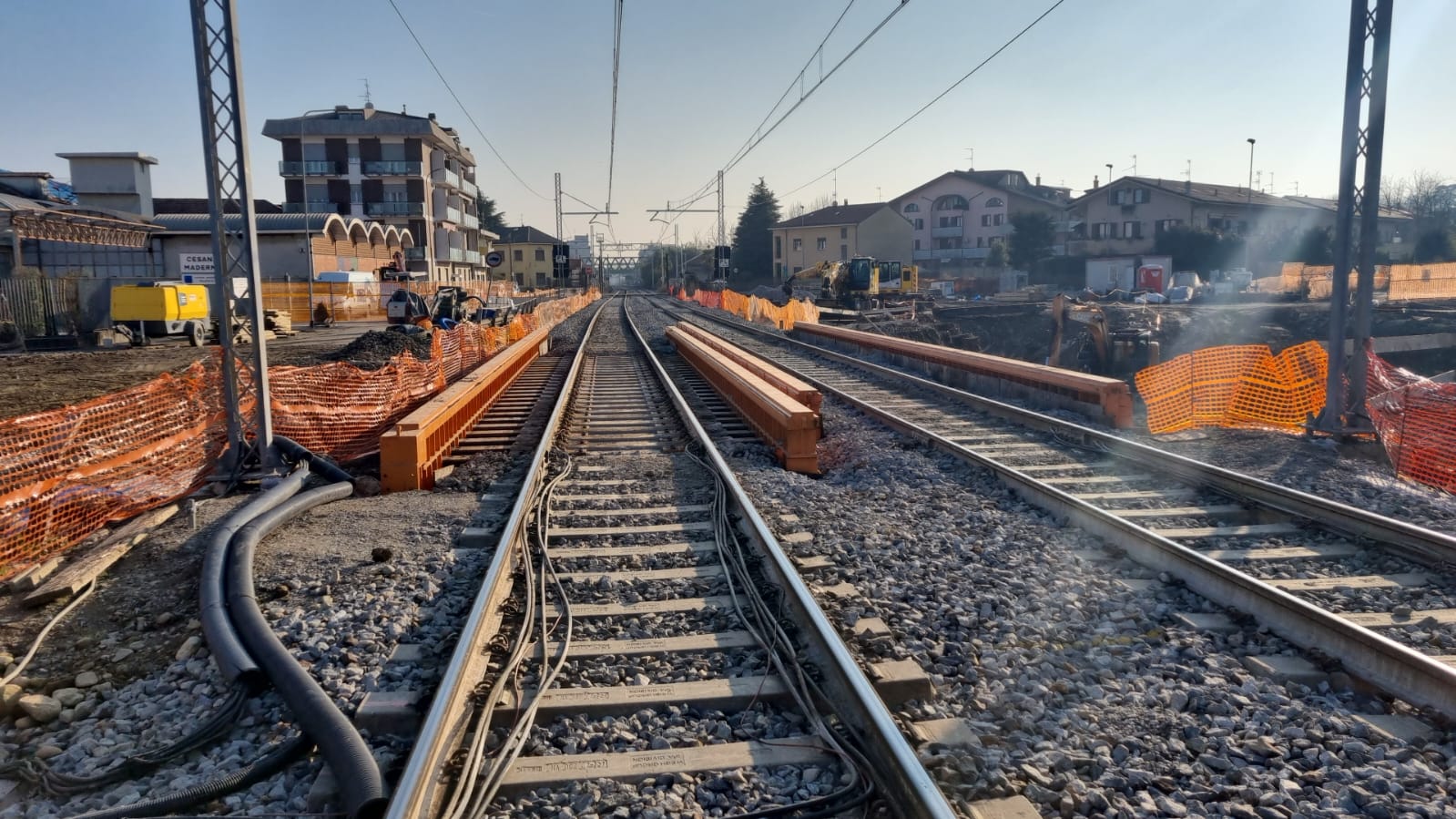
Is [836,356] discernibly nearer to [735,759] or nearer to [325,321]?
[735,759]

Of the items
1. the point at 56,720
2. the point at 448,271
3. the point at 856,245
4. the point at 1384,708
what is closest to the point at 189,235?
the point at 448,271

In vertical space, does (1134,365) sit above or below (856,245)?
below

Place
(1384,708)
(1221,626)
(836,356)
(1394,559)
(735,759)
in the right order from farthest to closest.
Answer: (836,356) < (1394,559) < (1221,626) < (1384,708) < (735,759)

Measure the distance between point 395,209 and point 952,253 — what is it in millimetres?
51066

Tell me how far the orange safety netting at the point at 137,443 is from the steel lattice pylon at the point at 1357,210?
10.8 meters

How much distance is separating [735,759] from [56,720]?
312 cm

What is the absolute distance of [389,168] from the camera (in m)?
70.2

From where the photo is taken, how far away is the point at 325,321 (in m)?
40.2

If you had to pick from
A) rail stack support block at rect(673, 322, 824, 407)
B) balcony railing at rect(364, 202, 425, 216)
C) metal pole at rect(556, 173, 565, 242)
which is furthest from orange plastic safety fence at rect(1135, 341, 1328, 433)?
balcony railing at rect(364, 202, 425, 216)

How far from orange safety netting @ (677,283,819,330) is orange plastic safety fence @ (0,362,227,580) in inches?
1059

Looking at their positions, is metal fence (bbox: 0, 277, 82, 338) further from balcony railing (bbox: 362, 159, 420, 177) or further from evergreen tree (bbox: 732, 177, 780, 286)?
evergreen tree (bbox: 732, 177, 780, 286)

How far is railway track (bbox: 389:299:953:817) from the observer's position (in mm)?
3559

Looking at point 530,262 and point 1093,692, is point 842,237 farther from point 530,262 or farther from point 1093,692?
point 1093,692

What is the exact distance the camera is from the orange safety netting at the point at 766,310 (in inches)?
1486
